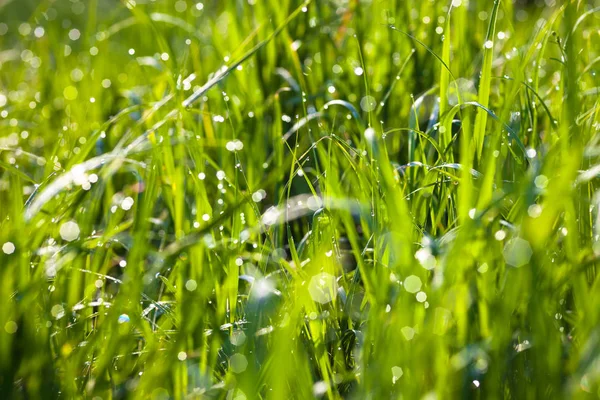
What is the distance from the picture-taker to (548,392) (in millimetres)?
666

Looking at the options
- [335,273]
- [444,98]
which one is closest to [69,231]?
[335,273]

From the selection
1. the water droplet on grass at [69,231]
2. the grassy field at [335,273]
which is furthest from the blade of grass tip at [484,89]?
the water droplet on grass at [69,231]

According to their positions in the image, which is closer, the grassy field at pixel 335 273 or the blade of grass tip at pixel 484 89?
the grassy field at pixel 335 273

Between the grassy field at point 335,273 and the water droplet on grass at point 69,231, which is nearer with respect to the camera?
the grassy field at point 335,273


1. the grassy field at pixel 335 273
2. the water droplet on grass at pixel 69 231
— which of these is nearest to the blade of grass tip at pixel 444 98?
the grassy field at pixel 335 273

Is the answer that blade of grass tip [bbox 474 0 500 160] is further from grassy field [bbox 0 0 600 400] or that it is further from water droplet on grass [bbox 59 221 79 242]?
water droplet on grass [bbox 59 221 79 242]

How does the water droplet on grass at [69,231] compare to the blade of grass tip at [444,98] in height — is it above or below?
above

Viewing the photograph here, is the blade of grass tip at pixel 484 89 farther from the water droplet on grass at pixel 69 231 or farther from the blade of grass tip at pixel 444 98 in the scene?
the water droplet on grass at pixel 69 231

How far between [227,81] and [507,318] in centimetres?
98

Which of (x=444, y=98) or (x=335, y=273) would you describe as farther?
(x=444, y=98)

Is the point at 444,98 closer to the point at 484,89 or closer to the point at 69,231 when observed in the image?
the point at 484,89

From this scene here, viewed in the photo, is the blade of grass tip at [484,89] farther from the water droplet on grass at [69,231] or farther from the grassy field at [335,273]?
the water droplet on grass at [69,231]

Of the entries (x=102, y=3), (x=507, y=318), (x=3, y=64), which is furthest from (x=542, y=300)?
(x=102, y=3)

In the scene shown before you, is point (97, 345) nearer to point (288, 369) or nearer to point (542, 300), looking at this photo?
point (288, 369)
